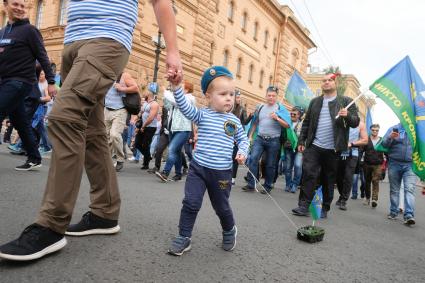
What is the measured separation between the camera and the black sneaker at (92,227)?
2.61 m

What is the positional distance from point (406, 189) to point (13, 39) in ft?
20.7

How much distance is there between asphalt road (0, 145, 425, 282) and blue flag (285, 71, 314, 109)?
6.82 meters

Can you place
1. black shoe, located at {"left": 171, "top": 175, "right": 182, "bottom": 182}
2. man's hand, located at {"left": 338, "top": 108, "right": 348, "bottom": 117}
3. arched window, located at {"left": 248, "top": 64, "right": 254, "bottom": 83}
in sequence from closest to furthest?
man's hand, located at {"left": 338, "top": 108, "right": 348, "bottom": 117}
black shoe, located at {"left": 171, "top": 175, "right": 182, "bottom": 182}
arched window, located at {"left": 248, "top": 64, "right": 254, "bottom": 83}

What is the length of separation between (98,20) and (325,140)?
3.76 metres

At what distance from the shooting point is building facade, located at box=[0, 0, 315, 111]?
18.7 meters

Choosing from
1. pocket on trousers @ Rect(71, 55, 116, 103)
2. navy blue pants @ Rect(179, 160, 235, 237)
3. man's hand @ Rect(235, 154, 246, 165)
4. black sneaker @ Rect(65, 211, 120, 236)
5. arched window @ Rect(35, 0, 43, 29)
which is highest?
arched window @ Rect(35, 0, 43, 29)

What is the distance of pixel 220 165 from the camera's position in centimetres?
280

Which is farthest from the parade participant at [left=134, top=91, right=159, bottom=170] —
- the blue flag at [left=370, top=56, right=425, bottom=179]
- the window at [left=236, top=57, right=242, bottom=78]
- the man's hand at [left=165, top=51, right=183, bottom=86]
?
the window at [left=236, top=57, right=242, bottom=78]

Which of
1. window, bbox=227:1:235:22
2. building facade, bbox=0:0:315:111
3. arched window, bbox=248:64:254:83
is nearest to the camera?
building facade, bbox=0:0:315:111

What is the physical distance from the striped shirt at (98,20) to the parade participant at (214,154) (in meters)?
0.65

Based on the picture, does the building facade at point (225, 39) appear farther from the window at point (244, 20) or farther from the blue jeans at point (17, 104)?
the blue jeans at point (17, 104)

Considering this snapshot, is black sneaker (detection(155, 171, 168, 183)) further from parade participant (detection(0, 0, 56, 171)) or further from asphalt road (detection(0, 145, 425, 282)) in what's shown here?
parade participant (detection(0, 0, 56, 171))

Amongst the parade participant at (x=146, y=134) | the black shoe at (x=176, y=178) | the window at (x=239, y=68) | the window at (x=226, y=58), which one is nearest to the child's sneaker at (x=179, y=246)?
Result: the black shoe at (x=176, y=178)

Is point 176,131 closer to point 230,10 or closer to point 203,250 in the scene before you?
point 203,250
